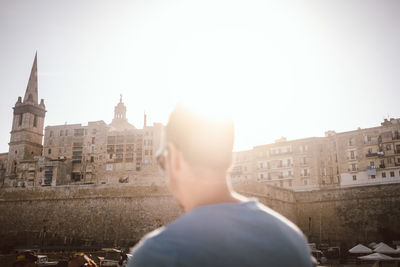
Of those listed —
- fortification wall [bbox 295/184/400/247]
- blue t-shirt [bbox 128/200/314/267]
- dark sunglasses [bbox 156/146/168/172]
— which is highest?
dark sunglasses [bbox 156/146/168/172]

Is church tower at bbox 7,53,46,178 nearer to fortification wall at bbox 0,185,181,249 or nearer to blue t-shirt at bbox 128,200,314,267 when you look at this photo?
fortification wall at bbox 0,185,181,249

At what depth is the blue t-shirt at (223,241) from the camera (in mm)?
1217

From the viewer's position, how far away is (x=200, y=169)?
148 centimetres

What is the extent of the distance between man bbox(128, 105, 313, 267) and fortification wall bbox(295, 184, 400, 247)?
3223cm

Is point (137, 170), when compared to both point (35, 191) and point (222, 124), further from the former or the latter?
point (222, 124)

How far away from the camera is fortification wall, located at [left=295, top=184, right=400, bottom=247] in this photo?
1185 inches

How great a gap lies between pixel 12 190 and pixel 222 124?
41459mm

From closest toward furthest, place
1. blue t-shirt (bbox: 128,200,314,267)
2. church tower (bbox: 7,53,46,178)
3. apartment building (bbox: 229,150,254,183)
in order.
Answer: blue t-shirt (bbox: 128,200,314,267), apartment building (bbox: 229,150,254,183), church tower (bbox: 7,53,46,178)

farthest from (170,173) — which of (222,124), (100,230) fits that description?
(100,230)

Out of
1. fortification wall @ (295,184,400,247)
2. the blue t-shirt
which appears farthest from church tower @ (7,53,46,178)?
the blue t-shirt

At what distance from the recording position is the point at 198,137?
4.76 feet

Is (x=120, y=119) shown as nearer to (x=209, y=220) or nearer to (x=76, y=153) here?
(x=76, y=153)

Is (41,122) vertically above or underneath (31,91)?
underneath

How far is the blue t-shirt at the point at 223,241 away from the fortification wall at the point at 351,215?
106ft
